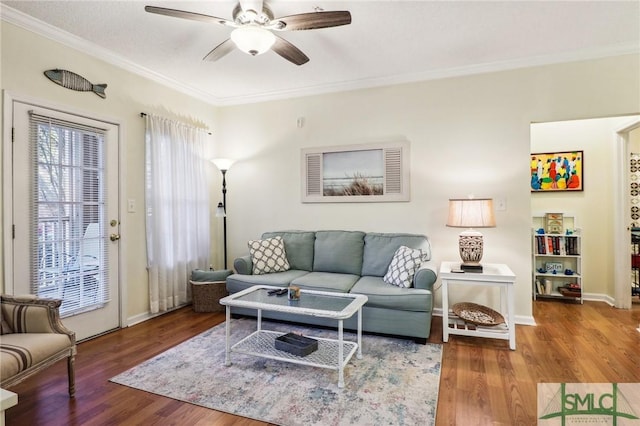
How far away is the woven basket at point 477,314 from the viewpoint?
2885 mm

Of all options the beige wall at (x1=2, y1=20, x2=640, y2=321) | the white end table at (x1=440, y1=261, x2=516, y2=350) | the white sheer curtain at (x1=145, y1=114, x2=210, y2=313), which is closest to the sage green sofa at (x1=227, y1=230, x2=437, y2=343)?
the white end table at (x1=440, y1=261, x2=516, y2=350)

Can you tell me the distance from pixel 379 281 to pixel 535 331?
152 centimetres

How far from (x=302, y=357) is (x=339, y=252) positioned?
1.47 meters

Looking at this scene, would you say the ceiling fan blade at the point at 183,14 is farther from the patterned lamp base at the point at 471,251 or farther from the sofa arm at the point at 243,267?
the patterned lamp base at the point at 471,251

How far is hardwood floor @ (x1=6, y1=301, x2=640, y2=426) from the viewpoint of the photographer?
1.89 meters

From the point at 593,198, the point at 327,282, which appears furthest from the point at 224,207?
the point at 593,198

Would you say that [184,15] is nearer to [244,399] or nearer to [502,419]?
[244,399]

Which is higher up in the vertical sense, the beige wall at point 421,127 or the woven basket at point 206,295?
the beige wall at point 421,127

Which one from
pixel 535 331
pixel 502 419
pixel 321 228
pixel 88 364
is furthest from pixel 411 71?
pixel 88 364

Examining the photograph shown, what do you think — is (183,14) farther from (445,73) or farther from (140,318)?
(140,318)

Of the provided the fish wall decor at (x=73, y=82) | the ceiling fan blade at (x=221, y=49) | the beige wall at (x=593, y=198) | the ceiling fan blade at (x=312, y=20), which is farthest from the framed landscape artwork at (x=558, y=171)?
the fish wall decor at (x=73, y=82)

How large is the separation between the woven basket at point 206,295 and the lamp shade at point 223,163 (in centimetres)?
147

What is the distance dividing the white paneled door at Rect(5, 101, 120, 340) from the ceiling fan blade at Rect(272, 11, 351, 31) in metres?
2.06

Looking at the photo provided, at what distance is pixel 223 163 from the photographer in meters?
4.26
